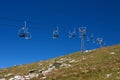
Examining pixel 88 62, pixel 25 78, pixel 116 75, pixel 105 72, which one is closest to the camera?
pixel 116 75

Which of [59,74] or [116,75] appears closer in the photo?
[116,75]

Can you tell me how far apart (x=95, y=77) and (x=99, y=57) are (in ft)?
51.8

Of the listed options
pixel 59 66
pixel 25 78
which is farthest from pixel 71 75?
pixel 59 66

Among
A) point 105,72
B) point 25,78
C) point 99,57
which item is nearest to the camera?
point 105,72

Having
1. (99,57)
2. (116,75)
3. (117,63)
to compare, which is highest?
(99,57)

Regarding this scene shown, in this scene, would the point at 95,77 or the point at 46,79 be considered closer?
the point at 95,77

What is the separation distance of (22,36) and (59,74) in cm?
636

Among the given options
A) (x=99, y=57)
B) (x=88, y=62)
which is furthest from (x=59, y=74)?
(x=99, y=57)

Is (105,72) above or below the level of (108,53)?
below

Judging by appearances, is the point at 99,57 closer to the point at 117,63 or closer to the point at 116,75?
the point at 117,63

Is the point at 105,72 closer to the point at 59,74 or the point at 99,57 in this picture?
the point at 59,74

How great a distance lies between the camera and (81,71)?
41.5 metres

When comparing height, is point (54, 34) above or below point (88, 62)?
above

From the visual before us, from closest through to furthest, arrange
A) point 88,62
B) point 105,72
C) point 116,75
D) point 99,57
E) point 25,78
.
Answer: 1. point 116,75
2. point 105,72
3. point 25,78
4. point 88,62
5. point 99,57
